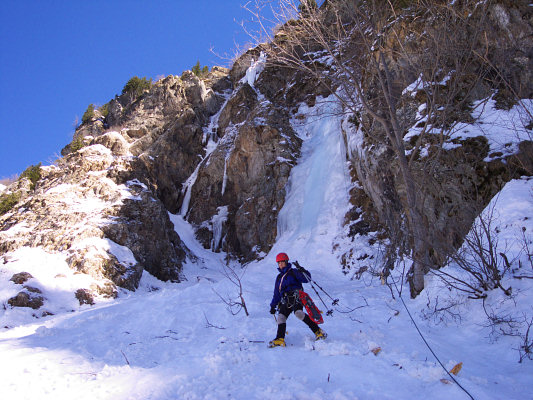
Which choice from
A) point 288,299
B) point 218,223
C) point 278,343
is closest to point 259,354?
point 278,343

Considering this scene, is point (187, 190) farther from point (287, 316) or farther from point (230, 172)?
point (287, 316)

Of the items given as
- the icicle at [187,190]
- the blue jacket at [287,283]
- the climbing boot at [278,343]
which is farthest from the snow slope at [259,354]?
the icicle at [187,190]

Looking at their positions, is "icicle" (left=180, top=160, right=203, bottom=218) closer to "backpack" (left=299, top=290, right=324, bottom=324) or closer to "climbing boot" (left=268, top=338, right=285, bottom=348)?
"backpack" (left=299, top=290, right=324, bottom=324)

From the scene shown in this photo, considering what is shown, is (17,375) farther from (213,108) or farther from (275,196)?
(213,108)

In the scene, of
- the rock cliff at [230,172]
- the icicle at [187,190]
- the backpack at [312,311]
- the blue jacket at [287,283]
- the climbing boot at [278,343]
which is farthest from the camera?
the icicle at [187,190]

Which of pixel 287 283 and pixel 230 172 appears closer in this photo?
pixel 287 283

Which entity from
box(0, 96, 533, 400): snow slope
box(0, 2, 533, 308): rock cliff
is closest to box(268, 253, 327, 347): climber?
box(0, 96, 533, 400): snow slope

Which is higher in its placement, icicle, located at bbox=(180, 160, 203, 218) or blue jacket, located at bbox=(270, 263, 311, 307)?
icicle, located at bbox=(180, 160, 203, 218)

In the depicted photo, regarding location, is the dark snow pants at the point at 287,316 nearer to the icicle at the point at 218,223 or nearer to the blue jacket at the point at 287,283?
the blue jacket at the point at 287,283

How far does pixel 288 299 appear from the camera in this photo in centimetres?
443

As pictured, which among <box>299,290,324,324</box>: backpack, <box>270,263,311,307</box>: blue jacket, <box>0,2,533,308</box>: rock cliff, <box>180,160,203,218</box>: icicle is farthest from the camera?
<box>180,160,203,218</box>: icicle

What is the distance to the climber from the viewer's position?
4.23m

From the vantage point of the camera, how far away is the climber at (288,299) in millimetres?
4230

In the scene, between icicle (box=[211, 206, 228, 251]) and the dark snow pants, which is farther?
icicle (box=[211, 206, 228, 251])
